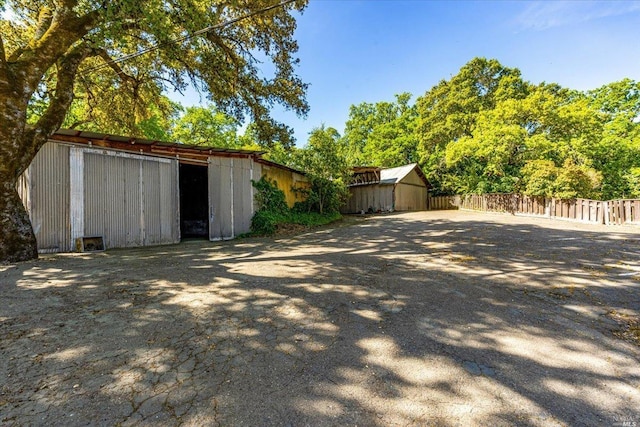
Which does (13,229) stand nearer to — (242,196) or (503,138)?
(242,196)

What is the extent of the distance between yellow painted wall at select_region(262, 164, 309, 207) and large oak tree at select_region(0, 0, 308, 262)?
1.88m

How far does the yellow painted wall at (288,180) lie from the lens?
12.0 metres

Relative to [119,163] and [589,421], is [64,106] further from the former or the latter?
[589,421]

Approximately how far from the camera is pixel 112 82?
10766mm

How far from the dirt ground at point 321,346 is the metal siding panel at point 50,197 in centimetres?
235

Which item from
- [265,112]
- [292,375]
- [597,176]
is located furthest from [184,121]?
[597,176]

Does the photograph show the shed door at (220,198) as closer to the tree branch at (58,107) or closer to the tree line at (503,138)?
the tree line at (503,138)

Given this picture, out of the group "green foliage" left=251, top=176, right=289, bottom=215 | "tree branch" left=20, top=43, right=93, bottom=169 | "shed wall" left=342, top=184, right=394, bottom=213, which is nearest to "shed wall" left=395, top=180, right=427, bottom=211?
"shed wall" left=342, top=184, right=394, bottom=213

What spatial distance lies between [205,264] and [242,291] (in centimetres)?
211

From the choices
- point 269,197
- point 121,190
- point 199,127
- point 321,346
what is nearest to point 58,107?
point 121,190

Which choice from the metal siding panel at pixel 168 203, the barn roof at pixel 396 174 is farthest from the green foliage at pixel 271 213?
the barn roof at pixel 396 174

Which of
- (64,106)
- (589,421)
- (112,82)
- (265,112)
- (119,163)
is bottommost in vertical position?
(589,421)

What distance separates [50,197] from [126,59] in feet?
14.2

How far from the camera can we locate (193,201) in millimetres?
12617
